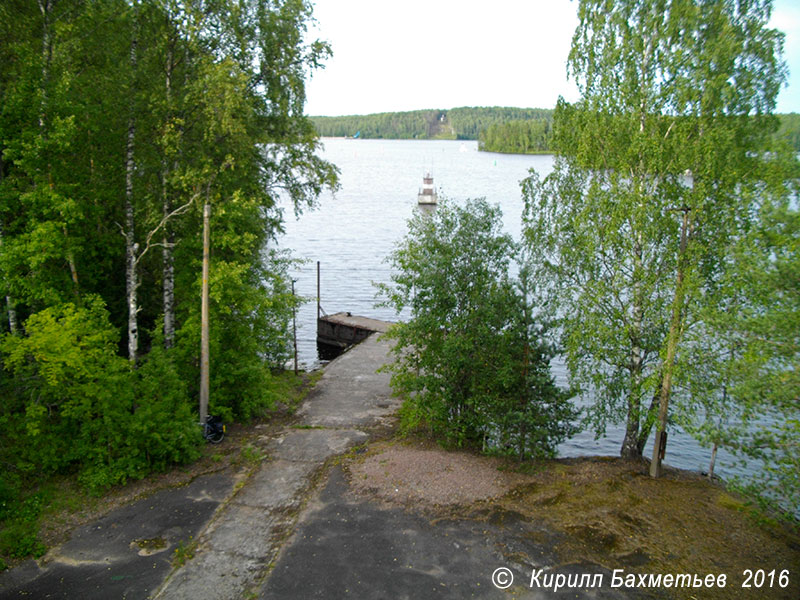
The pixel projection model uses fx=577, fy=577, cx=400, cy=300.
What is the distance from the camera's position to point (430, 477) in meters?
14.0

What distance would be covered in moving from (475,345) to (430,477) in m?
3.55

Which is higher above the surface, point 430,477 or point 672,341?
point 672,341

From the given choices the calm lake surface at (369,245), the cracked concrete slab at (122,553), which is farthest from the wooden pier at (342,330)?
the cracked concrete slab at (122,553)

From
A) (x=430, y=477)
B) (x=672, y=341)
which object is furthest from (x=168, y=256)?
(x=672, y=341)

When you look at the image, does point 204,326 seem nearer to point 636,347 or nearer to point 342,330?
point 636,347

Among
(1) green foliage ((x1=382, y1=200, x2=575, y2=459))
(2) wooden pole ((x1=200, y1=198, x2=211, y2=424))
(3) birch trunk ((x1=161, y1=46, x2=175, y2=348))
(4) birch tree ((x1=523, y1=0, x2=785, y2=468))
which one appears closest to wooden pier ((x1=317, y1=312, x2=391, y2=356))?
(3) birch trunk ((x1=161, y1=46, x2=175, y2=348))

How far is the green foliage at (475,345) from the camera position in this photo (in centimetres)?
1476

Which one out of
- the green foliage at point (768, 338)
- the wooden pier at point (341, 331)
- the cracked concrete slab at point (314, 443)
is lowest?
the wooden pier at point (341, 331)

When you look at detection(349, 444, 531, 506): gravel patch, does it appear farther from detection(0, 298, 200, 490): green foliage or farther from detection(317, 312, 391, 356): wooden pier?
detection(317, 312, 391, 356): wooden pier

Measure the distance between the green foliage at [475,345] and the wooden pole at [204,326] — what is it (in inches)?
204

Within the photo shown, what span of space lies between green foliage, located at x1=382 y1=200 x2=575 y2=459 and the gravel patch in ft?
2.66

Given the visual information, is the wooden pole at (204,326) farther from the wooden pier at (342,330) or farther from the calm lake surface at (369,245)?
the wooden pier at (342,330)

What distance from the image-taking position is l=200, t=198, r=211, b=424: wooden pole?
1509 centimetres

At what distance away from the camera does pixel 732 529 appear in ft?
39.2
